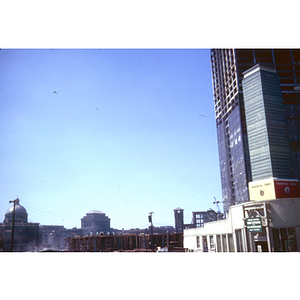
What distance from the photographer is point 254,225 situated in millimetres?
21641

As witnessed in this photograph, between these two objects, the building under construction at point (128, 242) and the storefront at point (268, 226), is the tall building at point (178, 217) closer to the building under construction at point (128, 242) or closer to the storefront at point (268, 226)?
the building under construction at point (128, 242)

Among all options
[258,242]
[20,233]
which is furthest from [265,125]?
[20,233]

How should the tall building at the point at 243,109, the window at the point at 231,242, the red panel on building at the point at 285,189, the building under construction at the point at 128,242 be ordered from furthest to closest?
the tall building at the point at 243,109
the building under construction at the point at 128,242
the red panel on building at the point at 285,189
the window at the point at 231,242

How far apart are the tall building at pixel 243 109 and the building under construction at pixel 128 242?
17.0 metres

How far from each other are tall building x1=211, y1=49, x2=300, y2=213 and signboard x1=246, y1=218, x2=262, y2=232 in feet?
170

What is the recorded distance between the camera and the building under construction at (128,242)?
65.4 metres

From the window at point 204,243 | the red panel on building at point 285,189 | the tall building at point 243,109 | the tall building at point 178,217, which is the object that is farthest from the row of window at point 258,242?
the tall building at point 178,217

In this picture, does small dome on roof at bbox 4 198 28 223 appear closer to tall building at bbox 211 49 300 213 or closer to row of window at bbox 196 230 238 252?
tall building at bbox 211 49 300 213

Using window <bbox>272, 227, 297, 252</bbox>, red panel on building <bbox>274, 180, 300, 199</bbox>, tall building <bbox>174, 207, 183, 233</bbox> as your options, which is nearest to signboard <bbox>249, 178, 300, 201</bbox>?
red panel on building <bbox>274, 180, 300, 199</bbox>

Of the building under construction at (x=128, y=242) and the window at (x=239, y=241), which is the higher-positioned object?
the window at (x=239, y=241)

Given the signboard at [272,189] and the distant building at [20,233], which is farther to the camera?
the distant building at [20,233]

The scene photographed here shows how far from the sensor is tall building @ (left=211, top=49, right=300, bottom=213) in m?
77.0

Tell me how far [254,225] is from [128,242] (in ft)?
174

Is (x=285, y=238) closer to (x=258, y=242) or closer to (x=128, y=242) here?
(x=258, y=242)
